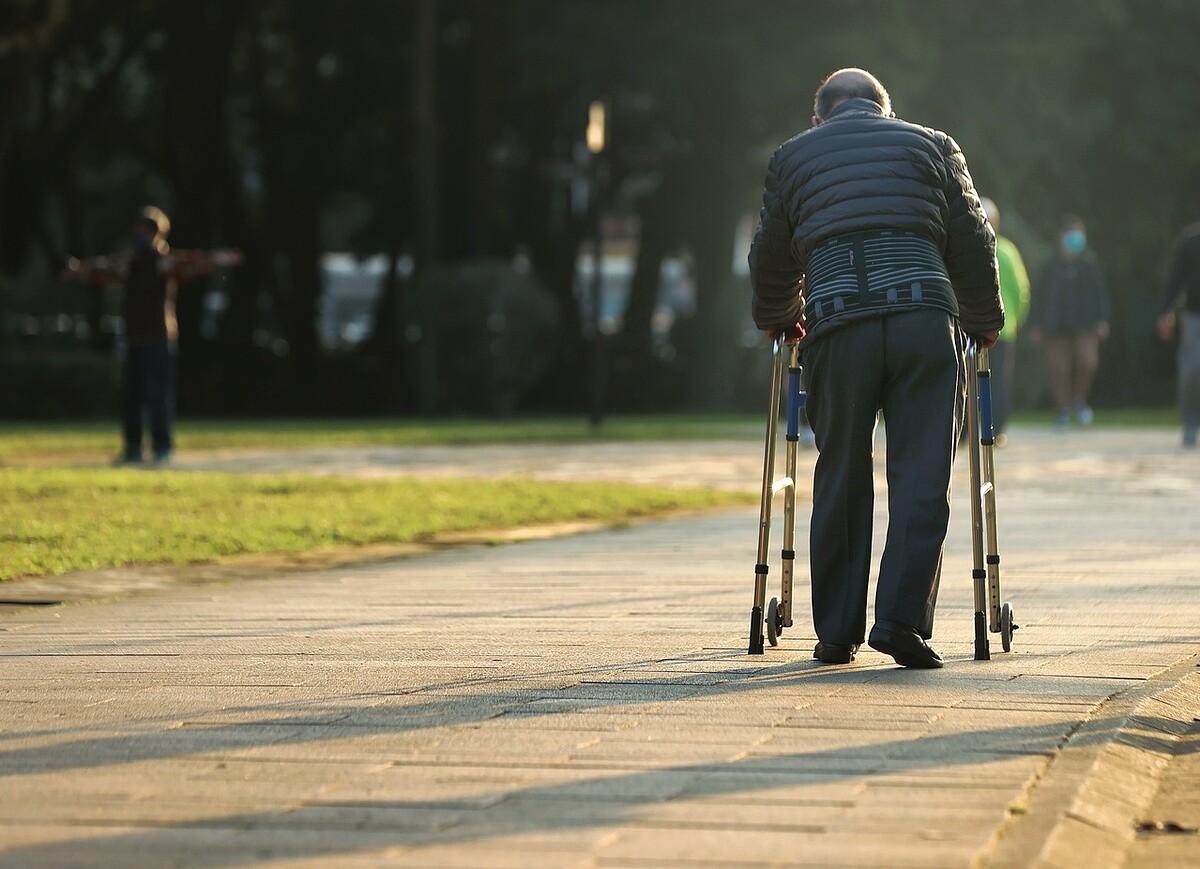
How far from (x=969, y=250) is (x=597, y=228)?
16.5 metres

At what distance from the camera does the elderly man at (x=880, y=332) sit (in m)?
6.82

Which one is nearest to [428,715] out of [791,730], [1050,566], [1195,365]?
[791,730]

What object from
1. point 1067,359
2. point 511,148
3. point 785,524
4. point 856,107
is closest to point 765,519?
point 785,524

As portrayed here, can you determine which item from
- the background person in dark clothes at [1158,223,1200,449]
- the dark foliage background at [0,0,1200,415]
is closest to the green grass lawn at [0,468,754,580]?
the background person in dark clothes at [1158,223,1200,449]

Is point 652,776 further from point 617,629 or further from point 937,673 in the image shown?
point 617,629

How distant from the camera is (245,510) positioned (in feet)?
40.3

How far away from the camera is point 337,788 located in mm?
4953

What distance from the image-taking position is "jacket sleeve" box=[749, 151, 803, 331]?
278 inches

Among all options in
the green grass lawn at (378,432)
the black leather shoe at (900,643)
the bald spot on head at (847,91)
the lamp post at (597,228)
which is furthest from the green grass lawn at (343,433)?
the black leather shoe at (900,643)

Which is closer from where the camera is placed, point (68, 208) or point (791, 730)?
point (791, 730)

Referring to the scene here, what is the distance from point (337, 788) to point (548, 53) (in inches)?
1019

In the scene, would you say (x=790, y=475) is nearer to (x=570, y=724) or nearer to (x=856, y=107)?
(x=856, y=107)

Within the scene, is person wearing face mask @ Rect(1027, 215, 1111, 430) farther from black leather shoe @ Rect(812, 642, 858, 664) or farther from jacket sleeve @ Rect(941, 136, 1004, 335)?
black leather shoe @ Rect(812, 642, 858, 664)

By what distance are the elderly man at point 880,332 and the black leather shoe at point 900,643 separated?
0.23ft
